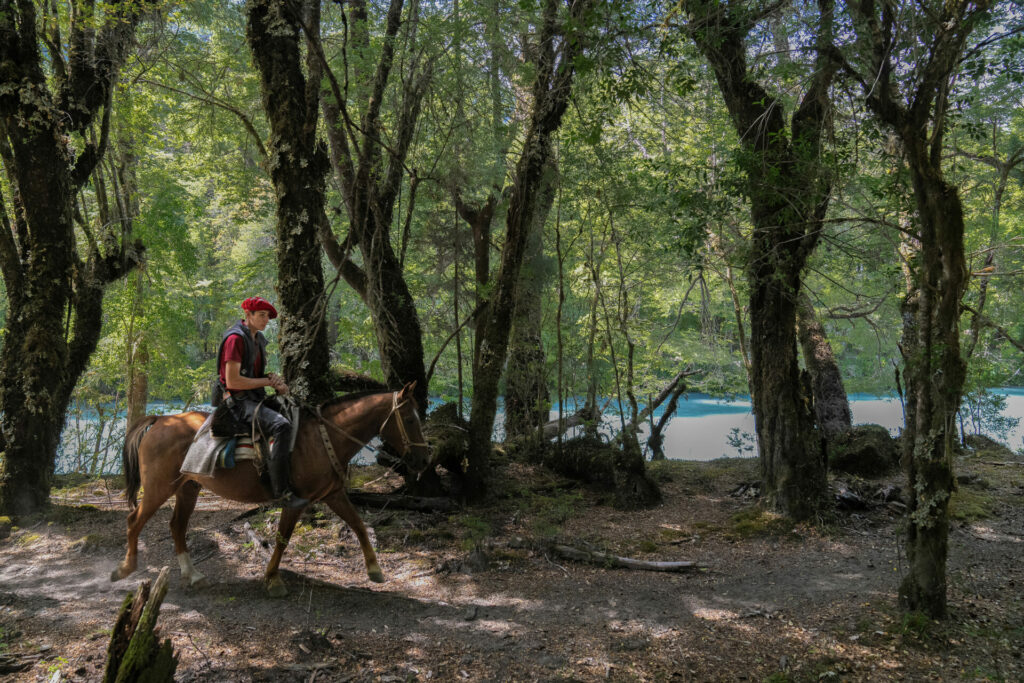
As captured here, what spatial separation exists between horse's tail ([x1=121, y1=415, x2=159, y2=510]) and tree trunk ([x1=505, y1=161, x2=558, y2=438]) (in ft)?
21.2

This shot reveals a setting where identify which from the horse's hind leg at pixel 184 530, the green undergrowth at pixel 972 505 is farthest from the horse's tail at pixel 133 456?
the green undergrowth at pixel 972 505

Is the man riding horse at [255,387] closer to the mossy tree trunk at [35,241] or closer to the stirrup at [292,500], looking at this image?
the stirrup at [292,500]

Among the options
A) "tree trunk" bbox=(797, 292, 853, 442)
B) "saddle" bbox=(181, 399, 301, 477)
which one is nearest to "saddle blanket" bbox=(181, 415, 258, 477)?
"saddle" bbox=(181, 399, 301, 477)

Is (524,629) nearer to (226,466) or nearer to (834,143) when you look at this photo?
(226,466)

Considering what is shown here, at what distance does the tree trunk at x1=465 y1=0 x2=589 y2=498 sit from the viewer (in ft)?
27.1

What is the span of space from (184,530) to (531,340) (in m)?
7.10

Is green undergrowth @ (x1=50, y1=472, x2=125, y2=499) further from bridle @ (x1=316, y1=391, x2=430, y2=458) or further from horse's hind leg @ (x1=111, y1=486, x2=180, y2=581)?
bridle @ (x1=316, y1=391, x2=430, y2=458)

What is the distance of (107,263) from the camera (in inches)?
367

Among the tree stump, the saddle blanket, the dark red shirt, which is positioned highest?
the dark red shirt

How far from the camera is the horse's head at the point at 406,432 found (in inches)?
220

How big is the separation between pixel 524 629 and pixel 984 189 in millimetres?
12539

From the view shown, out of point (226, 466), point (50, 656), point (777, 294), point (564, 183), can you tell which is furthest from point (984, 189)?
point (50, 656)

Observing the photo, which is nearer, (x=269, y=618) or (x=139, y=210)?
(x=269, y=618)

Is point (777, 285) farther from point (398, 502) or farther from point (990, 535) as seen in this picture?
point (398, 502)
